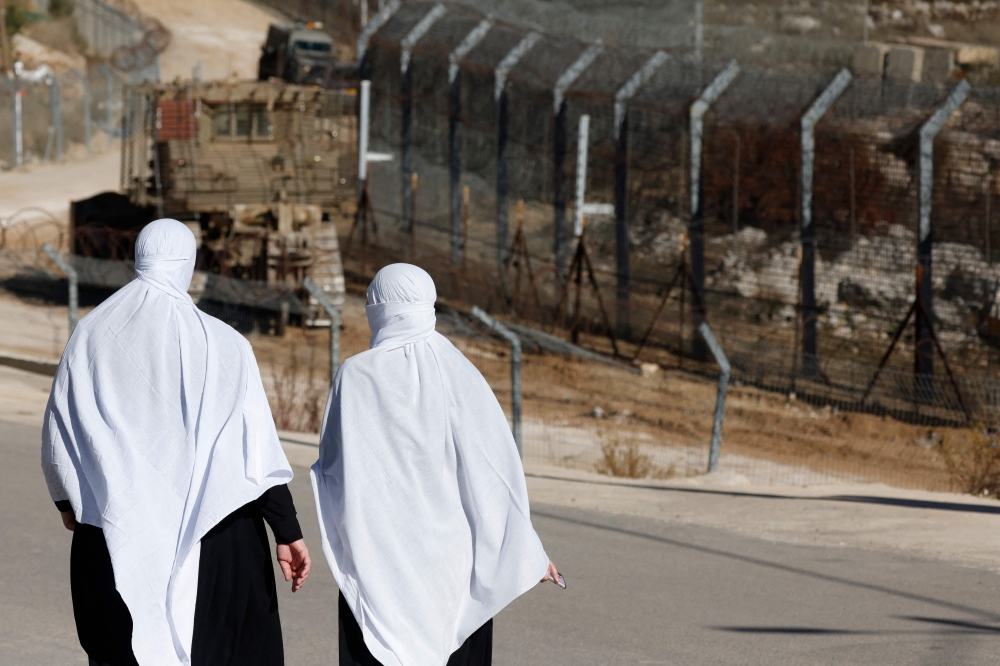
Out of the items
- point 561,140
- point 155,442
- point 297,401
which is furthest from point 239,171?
point 155,442

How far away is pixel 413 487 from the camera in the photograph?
3770 millimetres

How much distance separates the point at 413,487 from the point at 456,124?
60.2ft

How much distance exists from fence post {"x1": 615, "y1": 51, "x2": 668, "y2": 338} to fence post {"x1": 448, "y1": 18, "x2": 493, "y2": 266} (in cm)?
308

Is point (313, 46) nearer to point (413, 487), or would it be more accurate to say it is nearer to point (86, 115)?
point (86, 115)

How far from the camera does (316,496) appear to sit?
151 inches

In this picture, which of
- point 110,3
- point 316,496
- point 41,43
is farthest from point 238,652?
point 110,3

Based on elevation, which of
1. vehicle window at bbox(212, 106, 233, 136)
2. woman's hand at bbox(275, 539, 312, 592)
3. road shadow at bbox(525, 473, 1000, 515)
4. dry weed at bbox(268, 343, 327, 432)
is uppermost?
vehicle window at bbox(212, 106, 233, 136)

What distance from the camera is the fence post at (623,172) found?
58.6 ft

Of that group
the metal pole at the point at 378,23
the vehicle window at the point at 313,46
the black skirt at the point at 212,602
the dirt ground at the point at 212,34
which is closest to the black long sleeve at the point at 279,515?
the black skirt at the point at 212,602

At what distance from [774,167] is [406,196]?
7.21 metres

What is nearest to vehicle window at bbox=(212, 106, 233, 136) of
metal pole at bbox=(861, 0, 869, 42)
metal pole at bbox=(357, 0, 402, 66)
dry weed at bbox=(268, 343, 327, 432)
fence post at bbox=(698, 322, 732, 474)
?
metal pole at bbox=(357, 0, 402, 66)

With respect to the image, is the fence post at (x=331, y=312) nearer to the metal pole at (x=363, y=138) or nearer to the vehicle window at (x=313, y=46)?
the metal pole at (x=363, y=138)

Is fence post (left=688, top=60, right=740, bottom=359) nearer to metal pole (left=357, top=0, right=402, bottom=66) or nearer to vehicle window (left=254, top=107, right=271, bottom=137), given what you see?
vehicle window (left=254, top=107, right=271, bottom=137)

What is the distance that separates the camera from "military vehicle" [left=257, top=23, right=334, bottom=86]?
3338cm
